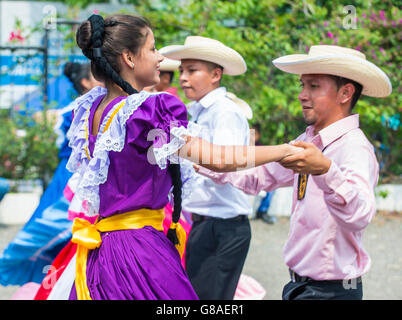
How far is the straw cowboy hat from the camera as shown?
2.79m

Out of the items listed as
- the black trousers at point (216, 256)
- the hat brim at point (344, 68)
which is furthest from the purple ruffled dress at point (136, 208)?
the black trousers at point (216, 256)

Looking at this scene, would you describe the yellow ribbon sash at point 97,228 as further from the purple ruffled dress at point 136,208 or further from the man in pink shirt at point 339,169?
the man in pink shirt at point 339,169

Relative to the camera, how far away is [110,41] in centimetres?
254

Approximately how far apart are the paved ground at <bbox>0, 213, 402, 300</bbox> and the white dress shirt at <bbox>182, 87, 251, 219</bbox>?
59.4 inches

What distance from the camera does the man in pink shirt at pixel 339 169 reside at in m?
2.67

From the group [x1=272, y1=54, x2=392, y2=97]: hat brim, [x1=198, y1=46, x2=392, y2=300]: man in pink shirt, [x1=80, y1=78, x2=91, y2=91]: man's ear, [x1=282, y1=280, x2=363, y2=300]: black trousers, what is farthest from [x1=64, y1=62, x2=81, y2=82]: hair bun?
[x1=282, y1=280, x2=363, y2=300]: black trousers

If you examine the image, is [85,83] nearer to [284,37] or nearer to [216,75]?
[216,75]

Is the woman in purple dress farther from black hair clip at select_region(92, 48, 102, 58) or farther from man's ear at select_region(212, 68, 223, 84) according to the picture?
man's ear at select_region(212, 68, 223, 84)

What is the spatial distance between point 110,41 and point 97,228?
0.77 m

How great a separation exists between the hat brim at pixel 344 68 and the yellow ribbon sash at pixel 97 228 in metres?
0.94

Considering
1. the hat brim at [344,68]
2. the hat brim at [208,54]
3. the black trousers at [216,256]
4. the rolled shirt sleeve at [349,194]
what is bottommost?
the black trousers at [216,256]

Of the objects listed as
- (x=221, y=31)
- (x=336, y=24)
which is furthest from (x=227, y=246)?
(x=336, y=24)

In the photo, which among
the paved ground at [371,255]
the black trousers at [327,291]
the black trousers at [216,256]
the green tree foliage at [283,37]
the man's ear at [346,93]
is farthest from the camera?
the green tree foliage at [283,37]
